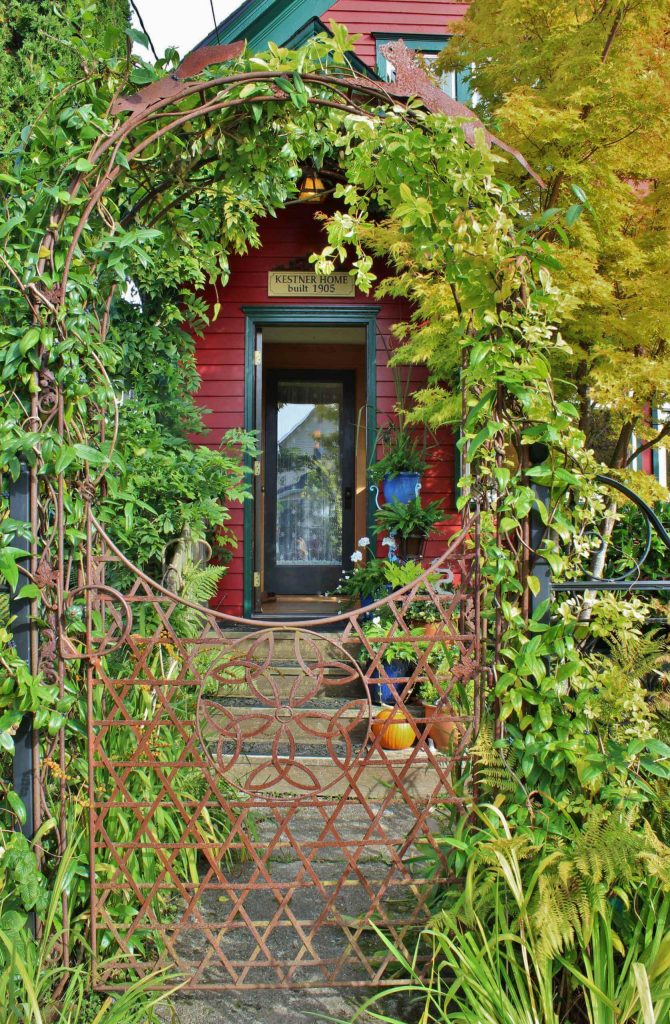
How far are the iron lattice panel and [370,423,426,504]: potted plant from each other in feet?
7.74

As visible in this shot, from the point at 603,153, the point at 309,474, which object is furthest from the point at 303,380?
the point at 603,153

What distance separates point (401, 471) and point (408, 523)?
19.2 inches

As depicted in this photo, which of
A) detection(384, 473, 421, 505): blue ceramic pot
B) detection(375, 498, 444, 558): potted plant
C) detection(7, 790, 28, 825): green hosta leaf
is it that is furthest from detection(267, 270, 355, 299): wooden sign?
detection(7, 790, 28, 825): green hosta leaf

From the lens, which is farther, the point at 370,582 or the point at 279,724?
the point at 370,582

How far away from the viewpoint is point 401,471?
17.2 feet

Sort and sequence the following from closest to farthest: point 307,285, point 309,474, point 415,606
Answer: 1. point 415,606
2. point 307,285
3. point 309,474

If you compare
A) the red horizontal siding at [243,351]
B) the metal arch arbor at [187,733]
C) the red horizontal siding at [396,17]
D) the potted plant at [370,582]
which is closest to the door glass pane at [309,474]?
the red horizontal siding at [243,351]

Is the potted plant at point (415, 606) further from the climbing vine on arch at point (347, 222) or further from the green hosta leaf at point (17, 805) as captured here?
the green hosta leaf at point (17, 805)

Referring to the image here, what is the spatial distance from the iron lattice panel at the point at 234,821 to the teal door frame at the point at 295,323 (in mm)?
2610

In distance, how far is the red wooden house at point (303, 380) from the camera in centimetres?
570

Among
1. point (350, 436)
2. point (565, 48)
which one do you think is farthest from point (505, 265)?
point (350, 436)

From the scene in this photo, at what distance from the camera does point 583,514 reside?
1.90 meters

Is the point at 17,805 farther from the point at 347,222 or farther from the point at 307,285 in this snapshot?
the point at 307,285

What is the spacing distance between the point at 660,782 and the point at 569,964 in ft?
1.62
